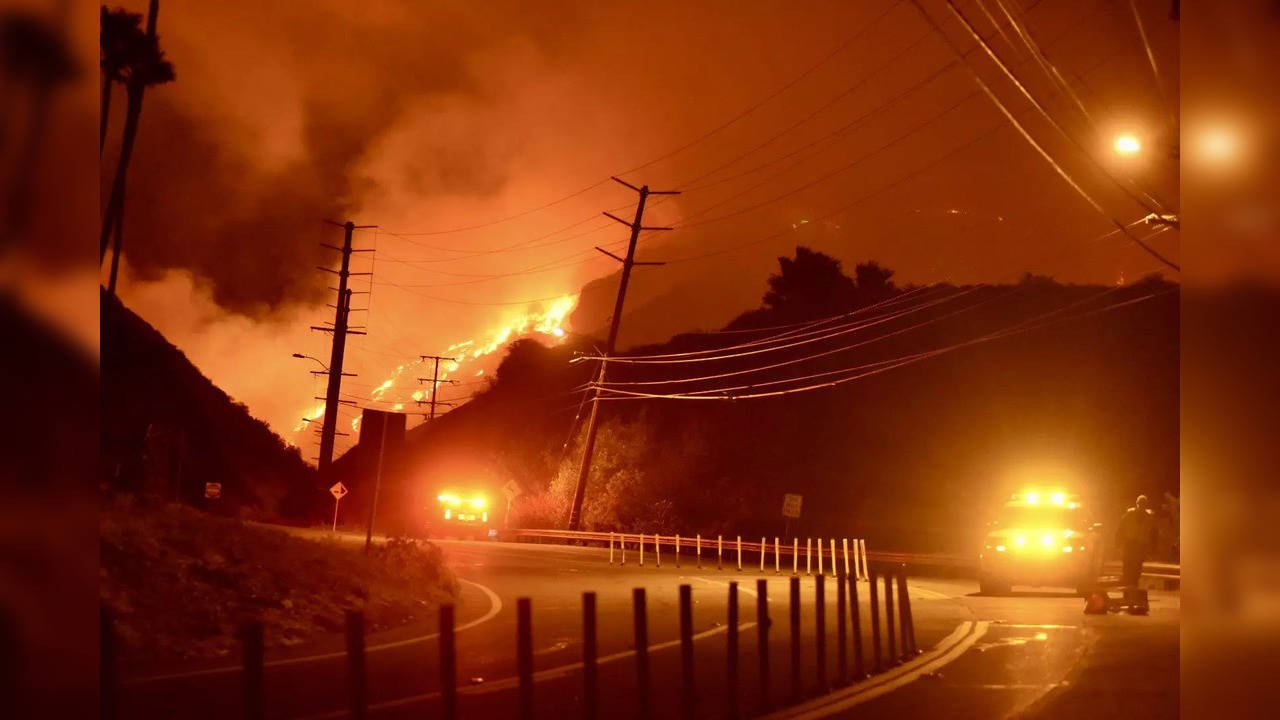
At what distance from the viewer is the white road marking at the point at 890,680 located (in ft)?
36.2

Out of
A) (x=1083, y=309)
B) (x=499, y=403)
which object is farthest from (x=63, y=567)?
(x=499, y=403)

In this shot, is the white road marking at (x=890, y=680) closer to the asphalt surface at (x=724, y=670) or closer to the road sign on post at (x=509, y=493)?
the asphalt surface at (x=724, y=670)

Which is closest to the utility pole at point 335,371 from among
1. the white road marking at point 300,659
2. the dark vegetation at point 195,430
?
the dark vegetation at point 195,430

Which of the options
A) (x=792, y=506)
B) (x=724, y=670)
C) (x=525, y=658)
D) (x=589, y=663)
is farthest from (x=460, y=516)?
(x=525, y=658)

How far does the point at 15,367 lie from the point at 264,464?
64399 mm

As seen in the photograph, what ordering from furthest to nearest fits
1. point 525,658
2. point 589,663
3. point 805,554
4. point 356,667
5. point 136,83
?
point 805,554, point 136,83, point 589,663, point 525,658, point 356,667

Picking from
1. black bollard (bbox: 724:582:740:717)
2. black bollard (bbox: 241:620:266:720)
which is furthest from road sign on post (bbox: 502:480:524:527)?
black bollard (bbox: 241:620:266:720)

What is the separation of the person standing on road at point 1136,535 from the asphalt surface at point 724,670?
3.37ft

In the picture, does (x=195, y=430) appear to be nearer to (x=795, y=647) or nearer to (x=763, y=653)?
(x=795, y=647)

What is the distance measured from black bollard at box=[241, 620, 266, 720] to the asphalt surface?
689 millimetres

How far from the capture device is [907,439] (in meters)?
64.2

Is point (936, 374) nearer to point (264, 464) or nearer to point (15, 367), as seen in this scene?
point (264, 464)

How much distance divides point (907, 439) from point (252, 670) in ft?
200

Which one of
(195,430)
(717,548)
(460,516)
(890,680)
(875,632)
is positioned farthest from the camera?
(460,516)
